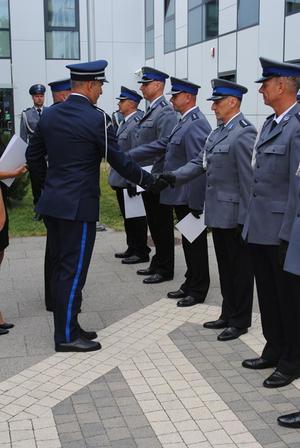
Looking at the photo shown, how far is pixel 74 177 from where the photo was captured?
14.4 ft

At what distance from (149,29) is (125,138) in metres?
17.9

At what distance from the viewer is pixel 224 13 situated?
16.9 meters

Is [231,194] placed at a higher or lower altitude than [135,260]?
higher

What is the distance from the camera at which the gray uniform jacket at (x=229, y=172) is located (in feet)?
14.9

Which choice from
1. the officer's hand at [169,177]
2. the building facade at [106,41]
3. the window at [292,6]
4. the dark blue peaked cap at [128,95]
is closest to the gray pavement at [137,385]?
the officer's hand at [169,177]

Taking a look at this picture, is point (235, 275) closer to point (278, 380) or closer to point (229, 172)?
point (229, 172)

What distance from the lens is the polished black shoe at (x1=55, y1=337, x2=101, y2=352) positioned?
15.1ft

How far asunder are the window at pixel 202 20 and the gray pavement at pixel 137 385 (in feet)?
45.6

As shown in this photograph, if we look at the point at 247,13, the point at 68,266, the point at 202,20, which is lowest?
the point at 68,266

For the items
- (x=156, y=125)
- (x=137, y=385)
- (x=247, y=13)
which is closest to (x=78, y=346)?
(x=137, y=385)

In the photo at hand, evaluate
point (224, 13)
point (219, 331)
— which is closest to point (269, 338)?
point (219, 331)

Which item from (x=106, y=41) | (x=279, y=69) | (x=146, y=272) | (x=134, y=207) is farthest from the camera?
(x=106, y=41)

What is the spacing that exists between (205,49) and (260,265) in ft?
50.8

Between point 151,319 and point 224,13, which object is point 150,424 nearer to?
point 151,319
